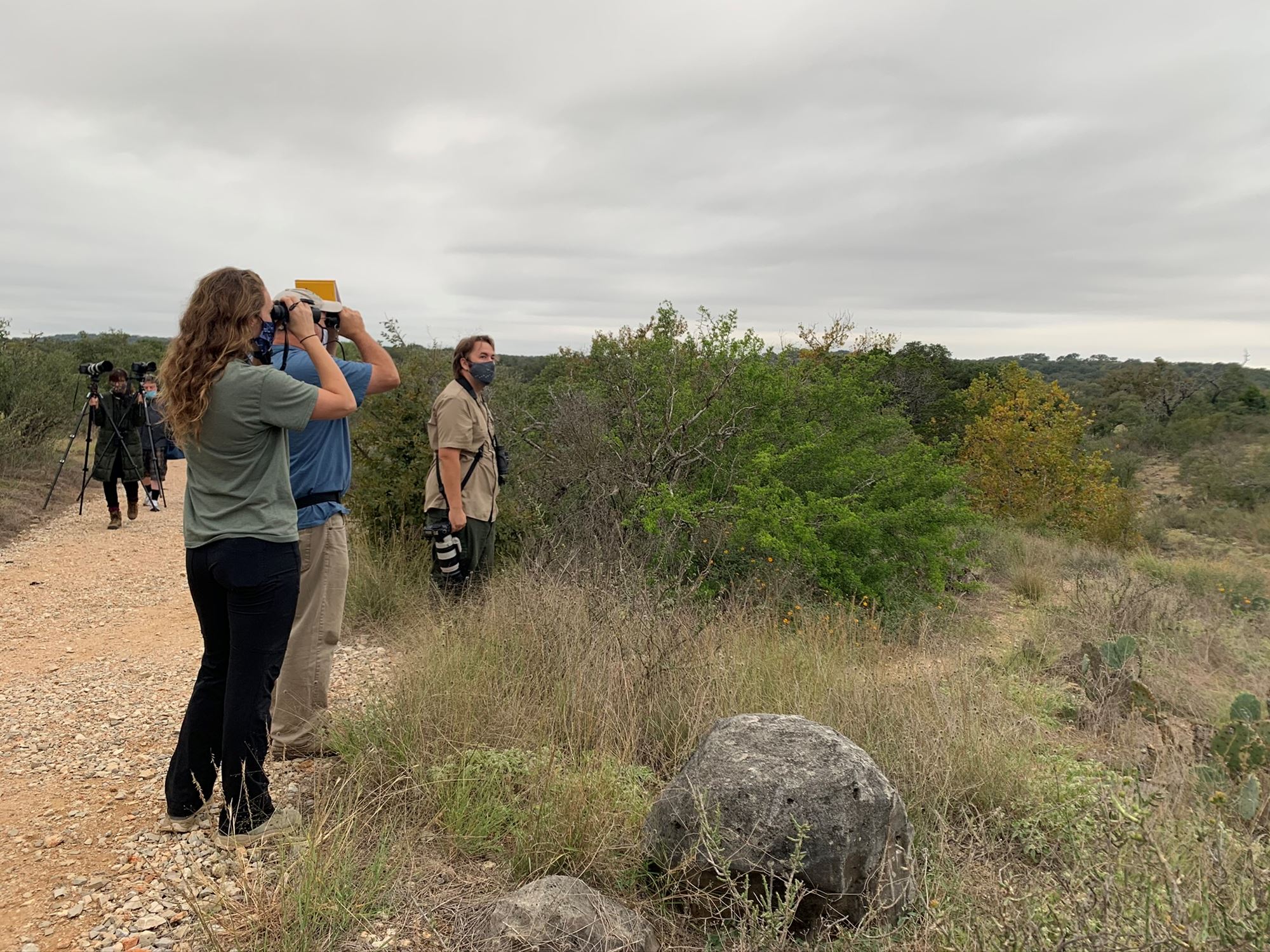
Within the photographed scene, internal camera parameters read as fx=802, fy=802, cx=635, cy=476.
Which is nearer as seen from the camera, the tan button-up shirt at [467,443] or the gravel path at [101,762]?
the gravel path at [101,762]

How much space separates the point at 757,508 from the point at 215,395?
440 cm

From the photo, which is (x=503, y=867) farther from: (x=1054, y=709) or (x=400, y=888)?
(x=1054, y=709)

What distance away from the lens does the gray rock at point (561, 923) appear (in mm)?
2334

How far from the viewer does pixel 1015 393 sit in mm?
15805

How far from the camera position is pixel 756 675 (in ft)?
14.0

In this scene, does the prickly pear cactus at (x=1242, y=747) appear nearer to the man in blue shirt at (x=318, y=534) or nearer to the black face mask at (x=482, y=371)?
the man in blue shirt at (x=318, y=534)

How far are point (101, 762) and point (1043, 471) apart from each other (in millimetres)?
14569

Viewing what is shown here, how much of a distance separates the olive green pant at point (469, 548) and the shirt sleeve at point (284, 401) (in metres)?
2.26

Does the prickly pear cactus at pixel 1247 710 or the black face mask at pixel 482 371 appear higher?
the black face mask at pixel 482 371

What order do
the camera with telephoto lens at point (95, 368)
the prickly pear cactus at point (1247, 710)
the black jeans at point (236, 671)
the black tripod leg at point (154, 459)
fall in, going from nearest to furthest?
the black jeans at point (236, 671) < the prickly pear cactus at point (1247, 710) < the camera with telephoto lens at point (95, 368) < the black tripod leg at point (154, 459)

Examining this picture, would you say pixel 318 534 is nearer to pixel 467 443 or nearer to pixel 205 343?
pixel 205 343

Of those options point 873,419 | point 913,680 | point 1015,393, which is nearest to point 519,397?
point 873,419

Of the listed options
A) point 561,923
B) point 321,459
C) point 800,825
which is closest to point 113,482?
point 321,459

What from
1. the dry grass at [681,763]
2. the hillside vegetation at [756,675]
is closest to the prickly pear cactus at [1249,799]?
the hillside vegetation at [756,675]
